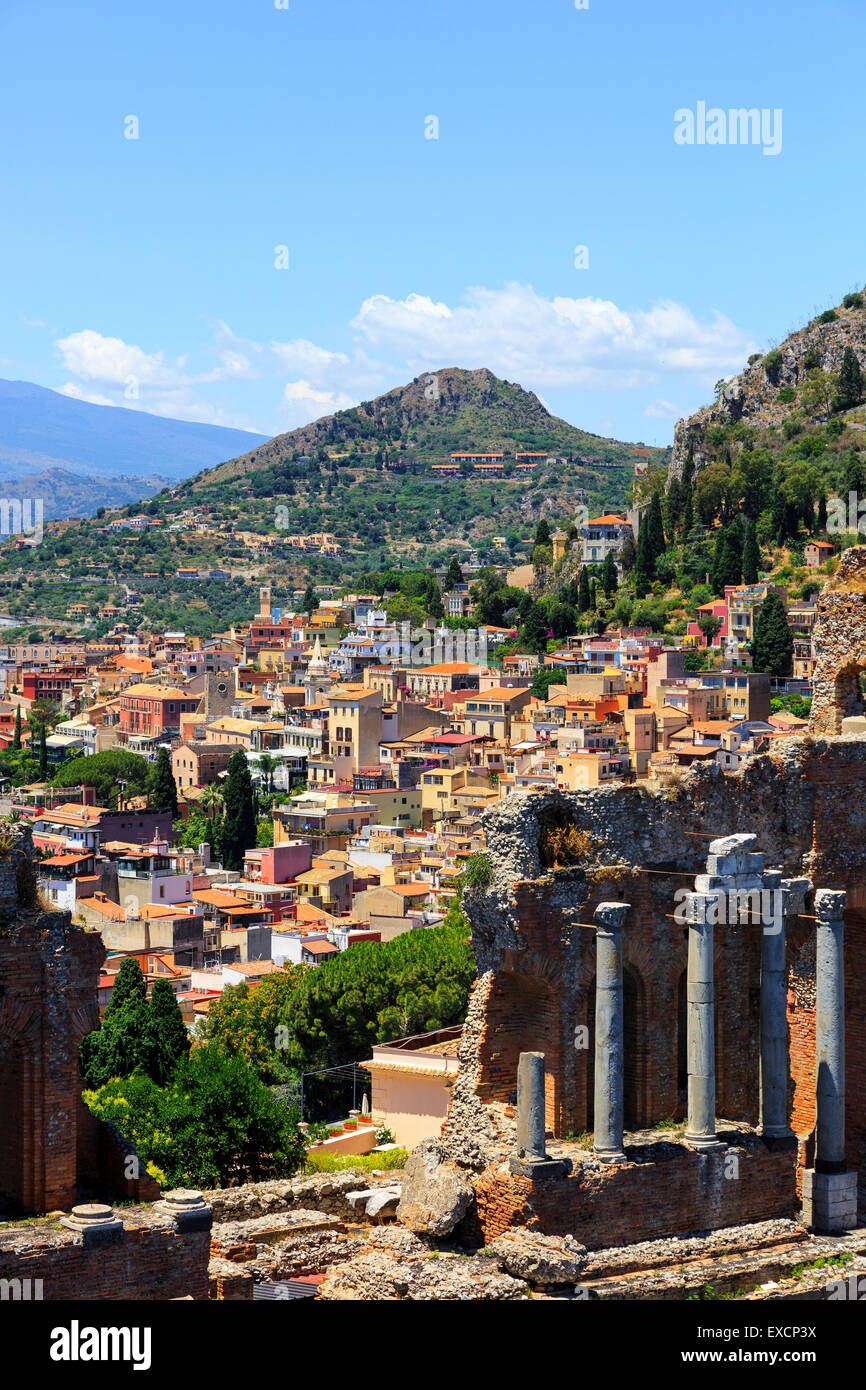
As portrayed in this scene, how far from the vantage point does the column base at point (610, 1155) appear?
17859 mm

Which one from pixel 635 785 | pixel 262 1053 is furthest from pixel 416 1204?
pixel 262 1053

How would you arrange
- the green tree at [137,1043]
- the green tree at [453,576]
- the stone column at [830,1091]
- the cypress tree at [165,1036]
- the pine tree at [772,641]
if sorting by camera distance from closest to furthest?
the stone column at [830,1091] < the cypress tree at [165,1036] < the green tree at [137,1043] < the pine tree at [772,641] < the green tree at [453,576]

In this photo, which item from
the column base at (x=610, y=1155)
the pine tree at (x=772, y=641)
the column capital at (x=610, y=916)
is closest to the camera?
the column base at (x=610, y=1155)

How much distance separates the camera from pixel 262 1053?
123ft

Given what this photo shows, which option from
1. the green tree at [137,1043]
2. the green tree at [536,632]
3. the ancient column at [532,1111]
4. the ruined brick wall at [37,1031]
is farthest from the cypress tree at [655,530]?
the ruined brick wall at [37,1031]

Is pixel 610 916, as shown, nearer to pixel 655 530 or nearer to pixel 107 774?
pixel 107 774

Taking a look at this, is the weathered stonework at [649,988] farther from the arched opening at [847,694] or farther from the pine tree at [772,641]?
the pine tree at [772,641]

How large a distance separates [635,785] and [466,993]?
2096cm

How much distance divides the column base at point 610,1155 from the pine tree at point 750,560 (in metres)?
94.2

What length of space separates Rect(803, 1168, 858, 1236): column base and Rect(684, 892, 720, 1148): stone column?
170 cm

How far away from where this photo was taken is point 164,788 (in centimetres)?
10819

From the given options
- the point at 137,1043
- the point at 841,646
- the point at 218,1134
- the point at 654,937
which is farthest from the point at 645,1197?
the point at 137,1043

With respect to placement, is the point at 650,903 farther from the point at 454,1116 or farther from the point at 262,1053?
the point at 262,1053

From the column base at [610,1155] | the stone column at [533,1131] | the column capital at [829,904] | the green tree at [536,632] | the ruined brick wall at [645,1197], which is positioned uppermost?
the green tree at [536,632]
